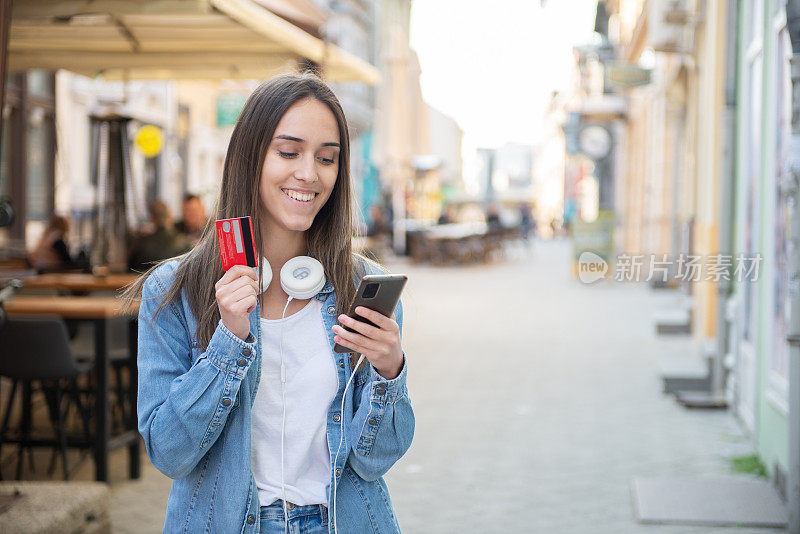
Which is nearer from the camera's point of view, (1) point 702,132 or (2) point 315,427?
(2) point 315,427

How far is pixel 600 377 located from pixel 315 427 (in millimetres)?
8019

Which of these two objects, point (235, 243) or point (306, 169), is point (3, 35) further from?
point (235, 243)

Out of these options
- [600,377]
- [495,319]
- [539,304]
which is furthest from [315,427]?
[539,304]

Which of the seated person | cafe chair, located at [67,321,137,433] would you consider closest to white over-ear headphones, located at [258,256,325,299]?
cafe chair, located at [67,321,137,433]

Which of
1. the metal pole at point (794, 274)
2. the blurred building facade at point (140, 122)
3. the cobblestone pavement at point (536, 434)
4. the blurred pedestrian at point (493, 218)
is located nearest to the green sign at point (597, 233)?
the blurred building facade at point (140, 122)

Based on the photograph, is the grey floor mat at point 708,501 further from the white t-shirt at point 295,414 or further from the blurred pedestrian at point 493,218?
the blurred pedestrian at point 493,218

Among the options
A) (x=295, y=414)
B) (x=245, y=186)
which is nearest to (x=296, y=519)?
(x=295, y=414)

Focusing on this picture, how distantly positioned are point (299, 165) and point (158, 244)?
24.4 feet

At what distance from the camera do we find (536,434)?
734cm

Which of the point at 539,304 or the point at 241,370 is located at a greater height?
the point at 241,370

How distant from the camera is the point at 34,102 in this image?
1444 centimetres

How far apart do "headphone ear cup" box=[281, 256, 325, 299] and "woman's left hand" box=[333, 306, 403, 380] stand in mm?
125

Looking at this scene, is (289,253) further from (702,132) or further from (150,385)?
(702,132)

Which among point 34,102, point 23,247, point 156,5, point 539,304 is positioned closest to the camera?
point 156,5
